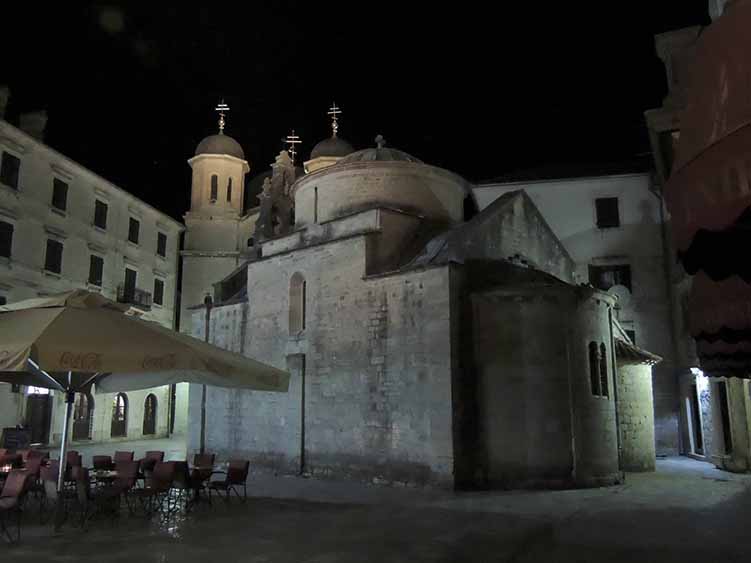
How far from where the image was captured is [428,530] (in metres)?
10.7

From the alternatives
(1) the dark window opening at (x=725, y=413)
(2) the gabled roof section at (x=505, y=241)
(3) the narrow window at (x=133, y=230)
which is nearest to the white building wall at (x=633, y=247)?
(2) the gabled roof section at (x=505, y=241)

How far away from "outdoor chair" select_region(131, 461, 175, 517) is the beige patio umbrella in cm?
159

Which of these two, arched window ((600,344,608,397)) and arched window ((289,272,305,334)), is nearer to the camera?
arched window ((600,344,608,397))

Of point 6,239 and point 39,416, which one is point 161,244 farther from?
point 39,416

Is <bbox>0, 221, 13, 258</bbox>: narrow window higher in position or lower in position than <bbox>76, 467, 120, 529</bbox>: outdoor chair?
Answer: higher

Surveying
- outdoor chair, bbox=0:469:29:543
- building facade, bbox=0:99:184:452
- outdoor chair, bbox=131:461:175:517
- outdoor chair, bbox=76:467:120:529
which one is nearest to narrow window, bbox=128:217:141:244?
building facade, bbox=0:99:184:452

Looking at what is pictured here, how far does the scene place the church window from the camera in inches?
1411

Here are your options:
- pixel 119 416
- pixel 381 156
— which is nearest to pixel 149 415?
pixel 119 416

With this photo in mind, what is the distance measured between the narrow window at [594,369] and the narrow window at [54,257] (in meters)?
22.2

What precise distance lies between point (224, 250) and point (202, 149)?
585cm

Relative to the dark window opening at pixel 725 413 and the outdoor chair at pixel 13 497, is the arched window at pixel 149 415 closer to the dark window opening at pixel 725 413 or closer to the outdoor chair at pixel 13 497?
the outdoor chair at pixel 13 497

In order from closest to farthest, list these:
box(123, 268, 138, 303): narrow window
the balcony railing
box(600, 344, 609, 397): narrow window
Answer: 1. box(600, 344, 609, 397): narrow window
2. the balcony railing
3. box(123, 268, 138, 303): narrow window

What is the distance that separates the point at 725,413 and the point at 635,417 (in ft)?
9.00

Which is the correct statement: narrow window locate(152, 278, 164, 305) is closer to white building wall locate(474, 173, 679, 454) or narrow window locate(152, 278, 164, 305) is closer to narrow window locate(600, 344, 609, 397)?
white building wall locate(474, 173, 679, 454)
